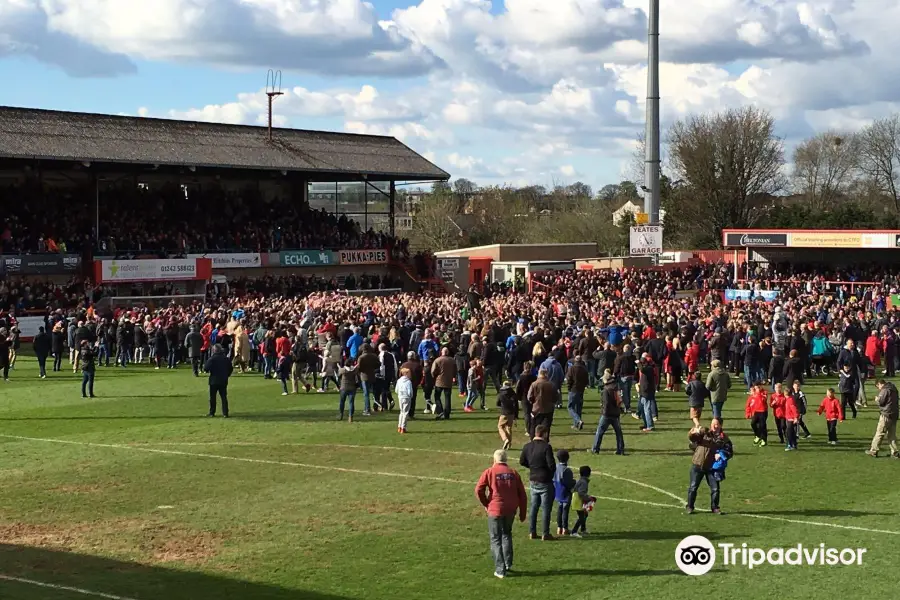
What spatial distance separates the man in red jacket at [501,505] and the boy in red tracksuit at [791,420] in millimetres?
8633

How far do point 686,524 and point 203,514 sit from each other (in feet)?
20.6

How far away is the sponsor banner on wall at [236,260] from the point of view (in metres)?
49.4

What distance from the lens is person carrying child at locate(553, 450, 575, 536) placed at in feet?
44.8

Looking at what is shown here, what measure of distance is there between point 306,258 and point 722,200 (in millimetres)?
38835

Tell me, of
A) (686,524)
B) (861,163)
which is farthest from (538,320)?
(861,163)

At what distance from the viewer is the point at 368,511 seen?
1515 centimetres

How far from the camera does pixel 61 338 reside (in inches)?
1241

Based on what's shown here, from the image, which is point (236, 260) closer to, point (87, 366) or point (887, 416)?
point (87, 366)

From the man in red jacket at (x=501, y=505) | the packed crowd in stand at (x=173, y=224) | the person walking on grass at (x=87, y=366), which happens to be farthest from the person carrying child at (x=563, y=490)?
the packed crowd in stand at (x=173, y=224)

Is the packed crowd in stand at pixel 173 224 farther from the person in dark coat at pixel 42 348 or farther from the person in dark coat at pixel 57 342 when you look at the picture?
the person in dark coat at pixel 42 348

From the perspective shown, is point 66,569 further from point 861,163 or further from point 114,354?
point 861,163

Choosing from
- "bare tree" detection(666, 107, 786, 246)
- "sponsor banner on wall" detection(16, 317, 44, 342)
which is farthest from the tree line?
"sponsor banner on wall" detection(16, 317, 44, 342)

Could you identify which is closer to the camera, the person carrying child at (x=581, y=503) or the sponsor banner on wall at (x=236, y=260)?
the person carrying child at (x=581, y=503)

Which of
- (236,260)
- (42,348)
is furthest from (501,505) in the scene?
(236,260)
